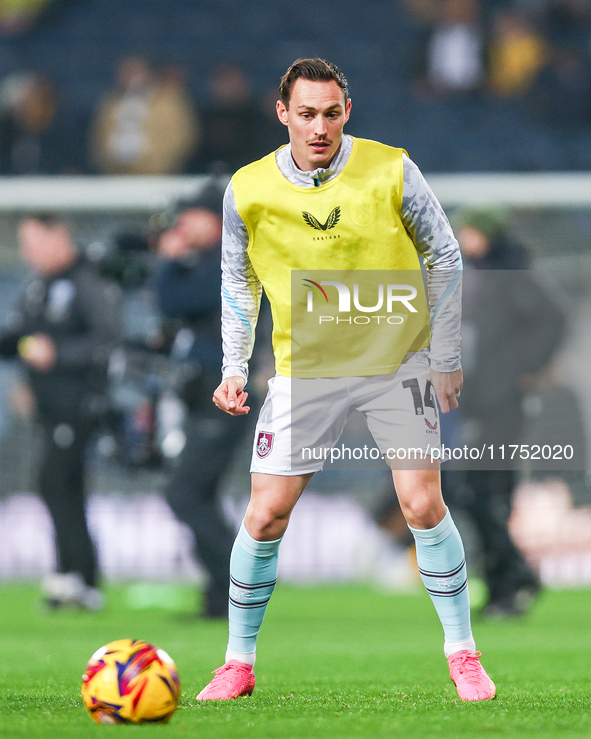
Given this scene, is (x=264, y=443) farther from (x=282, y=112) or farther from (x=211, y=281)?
(x=211, y=281)

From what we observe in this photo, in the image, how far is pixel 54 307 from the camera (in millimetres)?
7387

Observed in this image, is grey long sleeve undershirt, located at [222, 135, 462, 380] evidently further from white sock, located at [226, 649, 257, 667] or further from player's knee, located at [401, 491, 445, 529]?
white sock, located at [226, 649, 257, 667]

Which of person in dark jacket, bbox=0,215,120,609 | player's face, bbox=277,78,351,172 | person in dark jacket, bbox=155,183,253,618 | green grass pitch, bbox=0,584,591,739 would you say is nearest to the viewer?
green grass pitch, bbox=0,584,591,739

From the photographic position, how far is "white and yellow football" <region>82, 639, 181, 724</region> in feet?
10.0

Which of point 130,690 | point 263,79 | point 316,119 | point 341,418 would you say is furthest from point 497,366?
point 263,79

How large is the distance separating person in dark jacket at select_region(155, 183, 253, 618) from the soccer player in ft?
8.43

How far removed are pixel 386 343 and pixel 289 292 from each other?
0.35 meters

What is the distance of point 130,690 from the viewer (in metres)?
3.07

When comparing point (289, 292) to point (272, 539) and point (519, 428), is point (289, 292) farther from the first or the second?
point (519, 428)

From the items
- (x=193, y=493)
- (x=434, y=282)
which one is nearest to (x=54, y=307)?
(x=193, y=493)

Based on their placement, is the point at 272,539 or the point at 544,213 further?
the point at 544,213

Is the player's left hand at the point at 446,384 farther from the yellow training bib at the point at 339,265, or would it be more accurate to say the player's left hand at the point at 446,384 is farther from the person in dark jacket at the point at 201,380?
the person in dark jacket at the point at 201,380

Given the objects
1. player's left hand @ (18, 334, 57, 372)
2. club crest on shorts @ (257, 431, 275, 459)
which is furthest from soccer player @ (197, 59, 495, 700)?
player's left hand @ (18, 334, 57, 372)

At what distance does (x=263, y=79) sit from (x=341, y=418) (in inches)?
425
